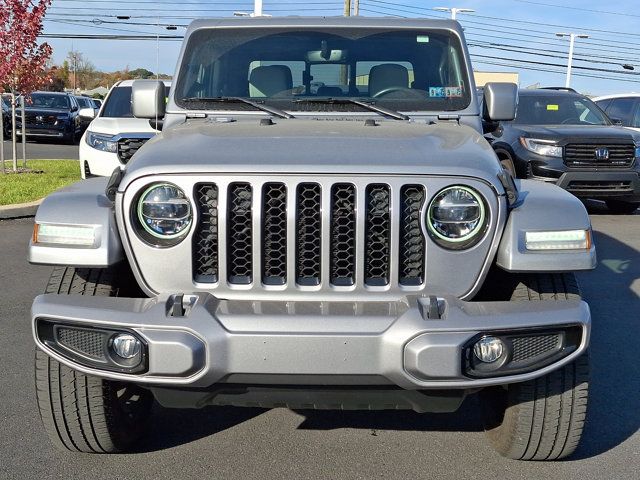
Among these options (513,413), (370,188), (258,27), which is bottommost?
Result: (513,413)

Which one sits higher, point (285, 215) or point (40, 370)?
point (285, 215)

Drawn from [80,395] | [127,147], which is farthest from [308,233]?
[127,147]

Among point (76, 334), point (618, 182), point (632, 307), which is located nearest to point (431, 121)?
point (76, 334)

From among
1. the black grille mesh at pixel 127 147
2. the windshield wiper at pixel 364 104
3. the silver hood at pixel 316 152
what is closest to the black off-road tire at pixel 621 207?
the black grille mesh at pixel 127 147

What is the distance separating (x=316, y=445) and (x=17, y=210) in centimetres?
794

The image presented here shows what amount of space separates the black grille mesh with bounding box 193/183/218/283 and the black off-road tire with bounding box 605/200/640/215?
10.2m

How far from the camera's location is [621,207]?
1217cm

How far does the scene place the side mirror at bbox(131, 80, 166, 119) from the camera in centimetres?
471

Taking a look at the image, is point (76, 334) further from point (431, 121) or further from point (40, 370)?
point (431, 121)

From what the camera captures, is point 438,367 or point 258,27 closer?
point 438,367

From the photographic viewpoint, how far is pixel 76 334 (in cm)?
304

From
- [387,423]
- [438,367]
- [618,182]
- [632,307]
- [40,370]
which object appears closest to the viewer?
[438,367]

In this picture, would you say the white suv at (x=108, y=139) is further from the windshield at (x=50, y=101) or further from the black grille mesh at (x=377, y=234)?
the windshield at (x=50, y=101)

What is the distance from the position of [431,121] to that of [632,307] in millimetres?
3152
